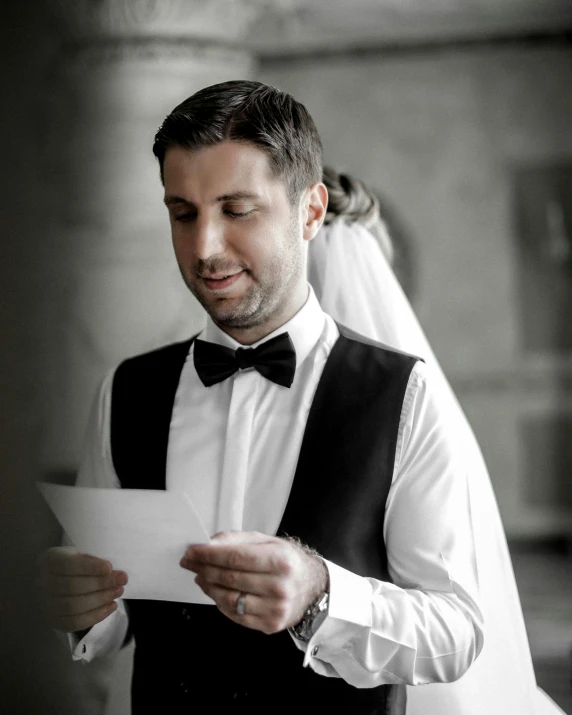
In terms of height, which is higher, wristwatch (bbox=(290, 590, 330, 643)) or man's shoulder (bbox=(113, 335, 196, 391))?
man's shoulder (bbox=(113, 335, 196, 391))

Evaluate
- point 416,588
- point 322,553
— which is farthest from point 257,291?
point 416,588

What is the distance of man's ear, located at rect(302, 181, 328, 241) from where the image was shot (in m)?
1.27

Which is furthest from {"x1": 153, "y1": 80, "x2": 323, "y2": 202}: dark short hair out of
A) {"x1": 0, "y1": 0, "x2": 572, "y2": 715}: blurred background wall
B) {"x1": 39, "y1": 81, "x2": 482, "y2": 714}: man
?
{"x1": 0, "y1": 0, "x2": 572, "y2": 715}: blurred background wall

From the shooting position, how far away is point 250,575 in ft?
2.94

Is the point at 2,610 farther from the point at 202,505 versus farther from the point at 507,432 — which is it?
the point at 507,432

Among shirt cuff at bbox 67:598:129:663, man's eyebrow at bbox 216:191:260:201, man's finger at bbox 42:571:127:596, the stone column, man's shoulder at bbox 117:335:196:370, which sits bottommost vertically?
shirt cuff at bbox 67:598:129:663

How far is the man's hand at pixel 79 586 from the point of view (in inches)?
38.6

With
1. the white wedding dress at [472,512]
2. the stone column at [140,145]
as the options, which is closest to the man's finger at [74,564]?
the white wedding dress at [472,512]

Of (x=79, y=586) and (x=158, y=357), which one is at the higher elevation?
(x=158, y=357)

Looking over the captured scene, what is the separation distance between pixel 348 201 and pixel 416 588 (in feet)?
2.57

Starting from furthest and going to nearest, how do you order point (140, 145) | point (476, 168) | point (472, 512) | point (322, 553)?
point (476, 168)
point (140, 145)
point (472, 512)
point (322, 553)

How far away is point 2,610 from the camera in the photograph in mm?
637

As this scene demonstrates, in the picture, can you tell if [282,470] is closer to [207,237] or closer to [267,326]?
[267,326]

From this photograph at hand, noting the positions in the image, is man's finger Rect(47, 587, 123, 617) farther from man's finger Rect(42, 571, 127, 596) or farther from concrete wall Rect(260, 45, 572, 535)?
concrete wall Rect(260, 45, 572, 535)
